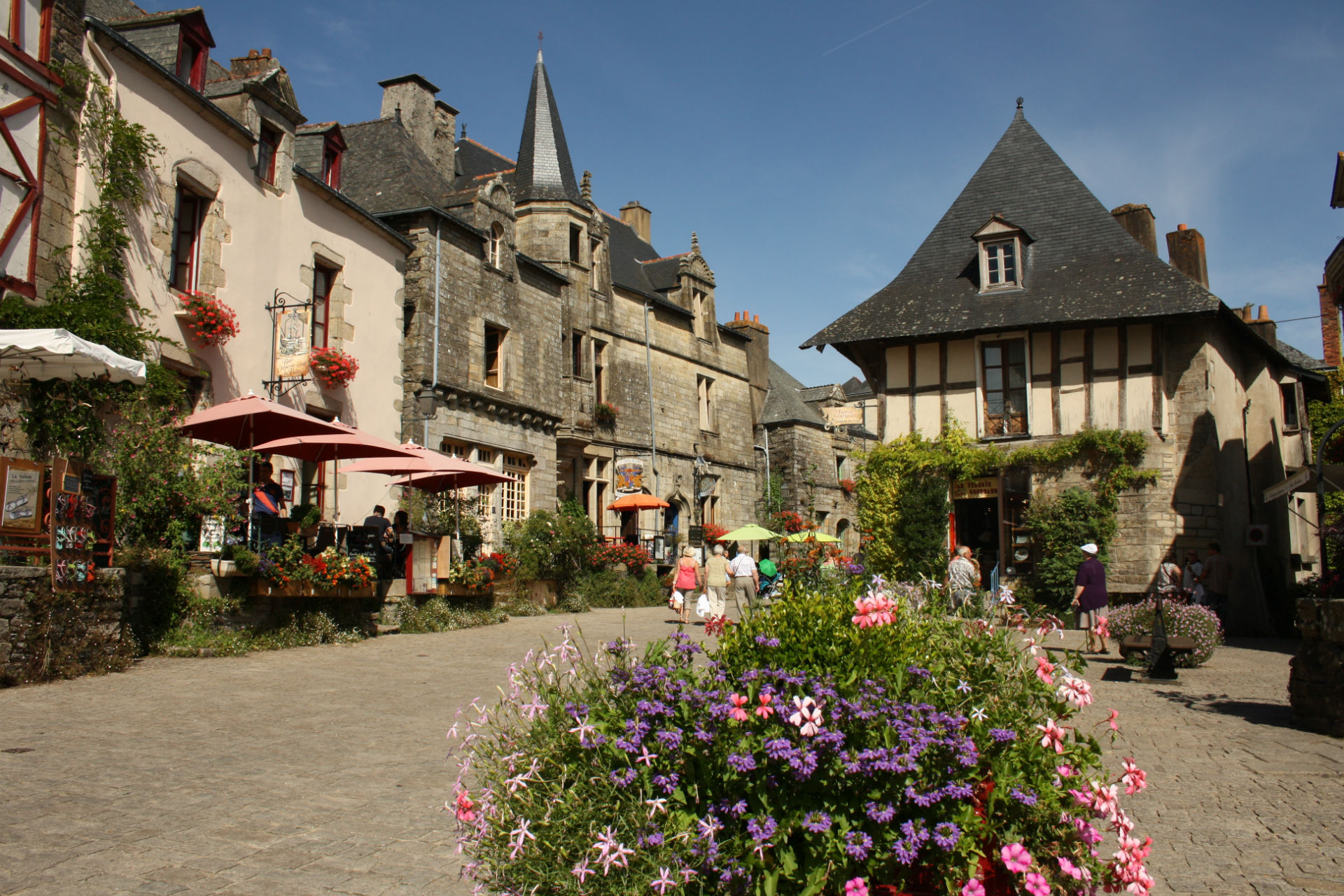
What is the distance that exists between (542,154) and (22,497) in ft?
56.2

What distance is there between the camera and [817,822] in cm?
268

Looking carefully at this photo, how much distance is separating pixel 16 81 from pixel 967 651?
34.0 feet

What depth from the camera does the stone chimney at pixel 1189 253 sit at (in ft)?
62.8

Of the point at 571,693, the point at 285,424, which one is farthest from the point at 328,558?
the point at 571,693

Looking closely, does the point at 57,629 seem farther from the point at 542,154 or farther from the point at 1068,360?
the point at 542,154

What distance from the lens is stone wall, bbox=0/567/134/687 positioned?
22.9 ft

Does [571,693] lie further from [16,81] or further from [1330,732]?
[16,81]

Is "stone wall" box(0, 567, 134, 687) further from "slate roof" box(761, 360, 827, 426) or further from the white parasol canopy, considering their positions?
"slate roof" box(761, 360, 827, 426)

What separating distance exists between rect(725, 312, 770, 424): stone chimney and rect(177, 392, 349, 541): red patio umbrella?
1954cm

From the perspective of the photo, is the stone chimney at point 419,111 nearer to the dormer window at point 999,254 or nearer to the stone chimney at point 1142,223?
the dormer window at point 999,254

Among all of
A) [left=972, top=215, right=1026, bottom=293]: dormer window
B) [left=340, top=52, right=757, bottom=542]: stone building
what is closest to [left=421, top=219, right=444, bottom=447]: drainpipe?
[left=340, top=52, right=757, bottom=542]: stone building

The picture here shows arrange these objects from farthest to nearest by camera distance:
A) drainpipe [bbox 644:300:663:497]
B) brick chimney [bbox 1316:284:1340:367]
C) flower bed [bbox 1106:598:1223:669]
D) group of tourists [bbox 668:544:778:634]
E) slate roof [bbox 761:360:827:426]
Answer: slate roof [bbox 761:360:827:426] → brick chimney [bbox 1316:284:1340:367] → drainpipe [bbox 644:300:663:497] → group of tourists [bbox 668:544:778:634] → flower bed [bbox 1106:598:1223:669]

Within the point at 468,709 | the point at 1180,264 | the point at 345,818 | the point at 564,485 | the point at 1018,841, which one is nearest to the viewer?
the point at 1018,841

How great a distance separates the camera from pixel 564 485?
2217 cm
